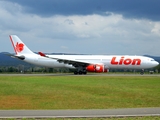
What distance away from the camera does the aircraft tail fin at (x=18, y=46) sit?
60.6 metres

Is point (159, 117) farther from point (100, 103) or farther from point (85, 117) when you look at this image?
point (100, 103)

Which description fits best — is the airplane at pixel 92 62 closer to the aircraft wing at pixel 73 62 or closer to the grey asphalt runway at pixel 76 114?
the aircraft wing at pixel 73 62

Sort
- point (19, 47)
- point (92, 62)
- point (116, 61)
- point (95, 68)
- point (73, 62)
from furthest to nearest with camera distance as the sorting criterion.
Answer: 1. point (19, 47)
2. point (92, 62)
3. point (116, 61)
4. point (73, 62)
5. point (95, 68)

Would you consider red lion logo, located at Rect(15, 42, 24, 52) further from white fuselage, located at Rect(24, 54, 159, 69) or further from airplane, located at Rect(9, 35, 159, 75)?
white fuselage, located at Rect(24, 54, 159, 69)

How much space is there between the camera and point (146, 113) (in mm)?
13094

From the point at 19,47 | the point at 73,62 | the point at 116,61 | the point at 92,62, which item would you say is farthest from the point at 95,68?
the point at 19,47

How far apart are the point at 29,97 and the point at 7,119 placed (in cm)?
814

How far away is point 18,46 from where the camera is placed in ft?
200

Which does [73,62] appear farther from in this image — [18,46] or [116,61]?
[18,46]

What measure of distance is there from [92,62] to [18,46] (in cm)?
1395

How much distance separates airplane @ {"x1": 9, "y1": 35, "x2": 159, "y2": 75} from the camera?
54.5m

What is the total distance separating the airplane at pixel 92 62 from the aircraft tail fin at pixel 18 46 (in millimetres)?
611

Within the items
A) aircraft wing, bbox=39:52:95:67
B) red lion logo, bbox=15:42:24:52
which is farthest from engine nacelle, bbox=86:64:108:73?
red lion logo, bbox=15:42:24:52

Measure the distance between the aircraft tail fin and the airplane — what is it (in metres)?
0.61
